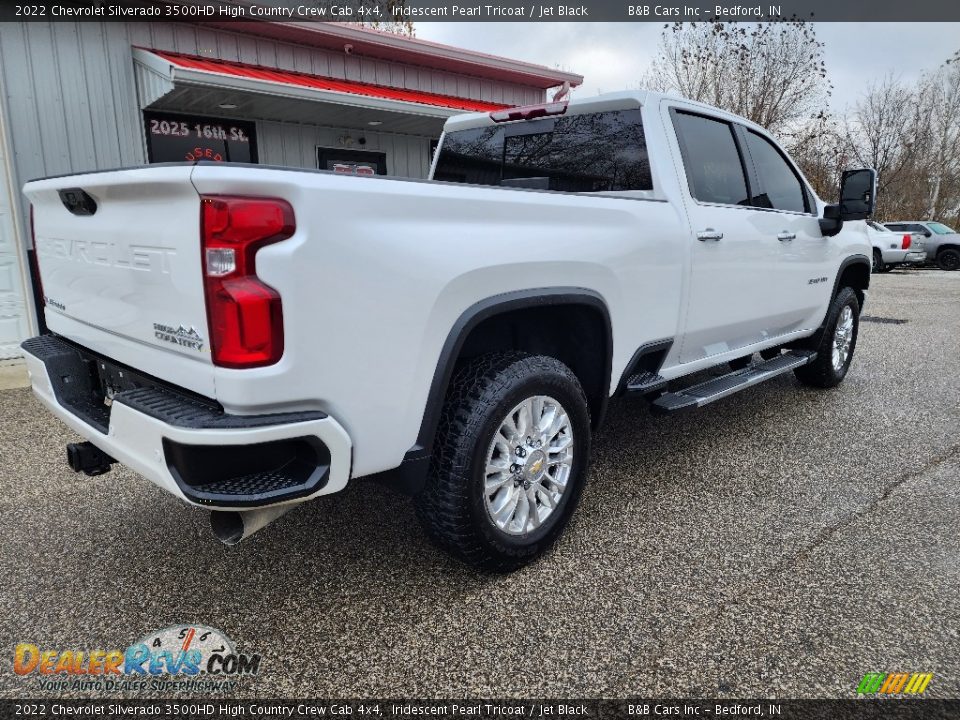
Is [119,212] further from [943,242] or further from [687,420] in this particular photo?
[943,242]

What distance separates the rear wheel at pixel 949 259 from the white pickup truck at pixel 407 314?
22.0 meters

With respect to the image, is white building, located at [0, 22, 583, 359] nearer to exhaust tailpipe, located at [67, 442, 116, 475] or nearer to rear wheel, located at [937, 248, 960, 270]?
exhaust tailpipe, located at [67, 442, 116, 475]

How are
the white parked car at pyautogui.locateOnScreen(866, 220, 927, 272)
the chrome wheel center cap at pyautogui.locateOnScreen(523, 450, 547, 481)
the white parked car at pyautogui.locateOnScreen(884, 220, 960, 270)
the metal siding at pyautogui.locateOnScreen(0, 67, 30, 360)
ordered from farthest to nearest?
the white parked car at pyautogui.locateOnScreen(884, 220, 960, 270) < the white parked car at pyautogui.locateOnScreen(866, 220, 927, 272) < the metal siding at pyautogui.locateOnScreen(0, 67, 30, 360) < the chrome wheel center cap at pyautogui.locateOnScreen(523, 450, 547, 481)

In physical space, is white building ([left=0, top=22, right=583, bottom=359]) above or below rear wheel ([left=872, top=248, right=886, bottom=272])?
above

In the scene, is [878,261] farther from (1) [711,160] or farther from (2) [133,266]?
(2) [133,266]

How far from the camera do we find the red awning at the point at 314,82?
23.2 feet

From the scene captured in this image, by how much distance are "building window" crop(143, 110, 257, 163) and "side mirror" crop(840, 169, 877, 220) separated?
6.38 m

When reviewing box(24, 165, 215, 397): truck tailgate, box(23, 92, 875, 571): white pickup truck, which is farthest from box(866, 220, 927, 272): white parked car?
box(24, 165, 215, 397): truck tailgate

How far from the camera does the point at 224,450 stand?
1.90 meters

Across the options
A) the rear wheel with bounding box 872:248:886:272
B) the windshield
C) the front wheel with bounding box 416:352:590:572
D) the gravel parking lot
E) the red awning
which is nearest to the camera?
the gravel parking lot

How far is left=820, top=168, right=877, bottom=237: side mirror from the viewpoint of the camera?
4484mm

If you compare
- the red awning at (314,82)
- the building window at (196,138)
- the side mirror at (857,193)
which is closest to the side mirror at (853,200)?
the side mirror at (857,193)

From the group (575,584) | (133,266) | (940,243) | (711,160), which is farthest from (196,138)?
(940,243)

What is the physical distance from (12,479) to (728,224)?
4.15 metres
